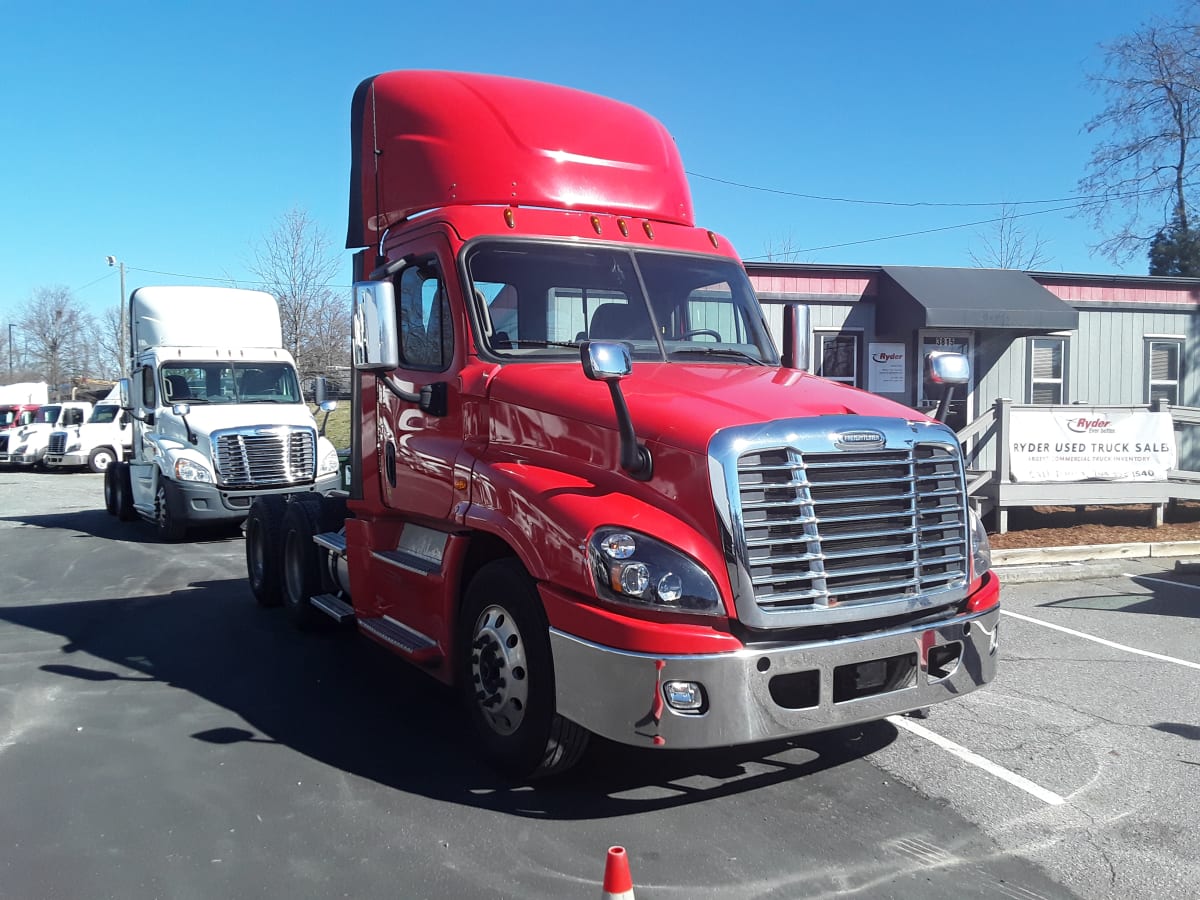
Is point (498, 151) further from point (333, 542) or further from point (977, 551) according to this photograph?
point (977, 551)

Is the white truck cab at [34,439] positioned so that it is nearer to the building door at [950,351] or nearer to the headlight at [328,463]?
the headlight at [328,463]

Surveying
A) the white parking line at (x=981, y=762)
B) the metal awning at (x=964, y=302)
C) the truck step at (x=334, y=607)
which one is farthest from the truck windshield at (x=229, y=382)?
the white parking line at (x=981, y=762)

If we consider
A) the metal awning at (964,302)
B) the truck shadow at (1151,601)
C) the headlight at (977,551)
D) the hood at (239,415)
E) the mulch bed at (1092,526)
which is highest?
the metal awning at (964,302)

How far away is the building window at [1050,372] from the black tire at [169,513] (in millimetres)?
13074

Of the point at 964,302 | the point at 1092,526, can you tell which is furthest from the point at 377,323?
the point at 964,302

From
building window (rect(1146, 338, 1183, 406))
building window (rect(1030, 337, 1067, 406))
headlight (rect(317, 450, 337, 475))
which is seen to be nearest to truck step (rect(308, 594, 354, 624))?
headlight (rect(317, 450, 337, 475))

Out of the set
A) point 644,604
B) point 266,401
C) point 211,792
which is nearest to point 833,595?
point 644,604

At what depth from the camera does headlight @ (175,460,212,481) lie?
1230cm

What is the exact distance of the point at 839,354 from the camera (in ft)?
49.1

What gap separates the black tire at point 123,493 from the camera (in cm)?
1492

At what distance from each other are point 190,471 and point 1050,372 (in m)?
13.3

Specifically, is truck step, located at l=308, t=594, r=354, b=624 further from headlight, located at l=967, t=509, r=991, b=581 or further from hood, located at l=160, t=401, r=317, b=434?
hood, located at l=160, t=401, r=317, b=434

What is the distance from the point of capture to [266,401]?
13.4 m

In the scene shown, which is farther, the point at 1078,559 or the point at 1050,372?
the point at 1050,372
